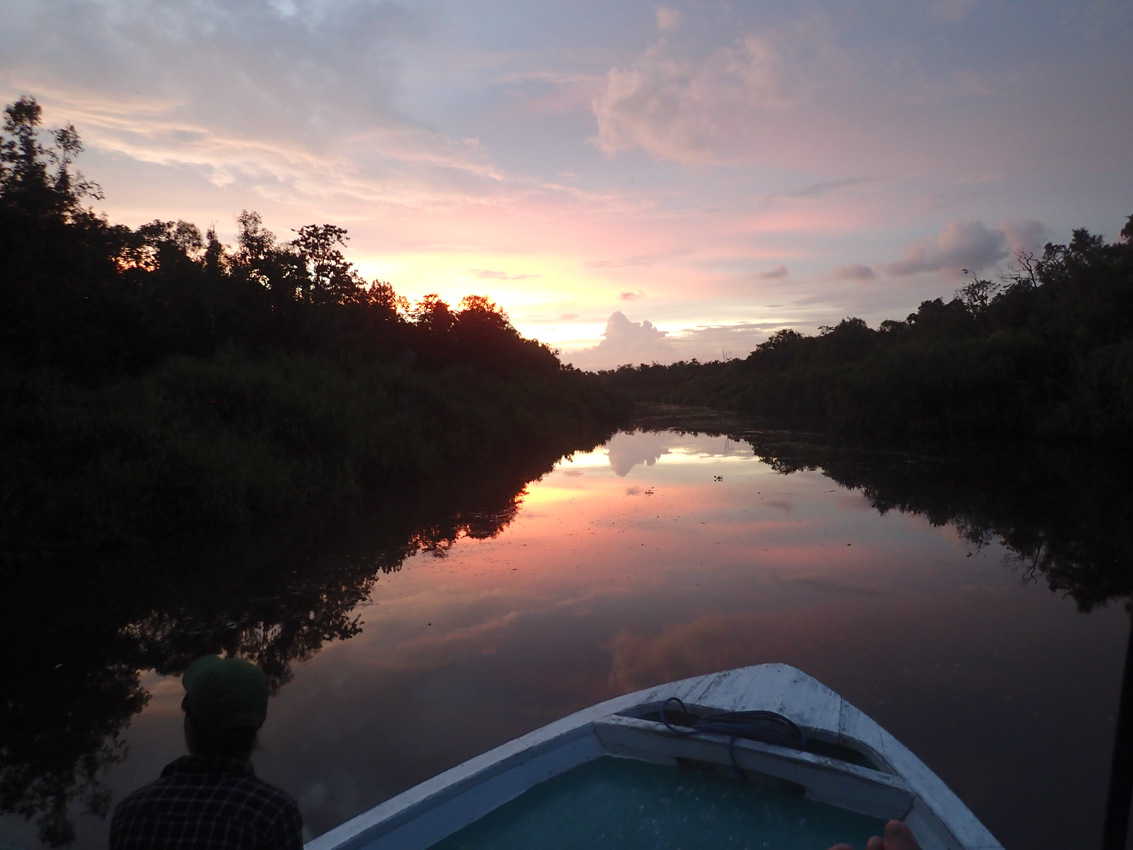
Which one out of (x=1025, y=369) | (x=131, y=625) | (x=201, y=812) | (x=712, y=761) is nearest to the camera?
(x=201, y=812)

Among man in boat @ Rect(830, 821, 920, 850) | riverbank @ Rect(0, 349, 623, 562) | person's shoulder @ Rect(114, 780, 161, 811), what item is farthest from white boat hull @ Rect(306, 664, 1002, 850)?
riverbank @ Rect(0, 349, 623, 562)

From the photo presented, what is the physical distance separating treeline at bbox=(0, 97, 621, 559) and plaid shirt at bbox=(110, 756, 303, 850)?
8.25m

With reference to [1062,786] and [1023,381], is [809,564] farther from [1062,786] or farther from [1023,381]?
[1023,381]

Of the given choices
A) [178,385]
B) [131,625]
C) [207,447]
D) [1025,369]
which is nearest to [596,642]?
[131,625]

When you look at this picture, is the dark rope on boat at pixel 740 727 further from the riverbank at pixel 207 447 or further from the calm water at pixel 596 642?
the riverbank at pixel 207 447

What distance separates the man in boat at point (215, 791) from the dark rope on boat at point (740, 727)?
7.38 ft

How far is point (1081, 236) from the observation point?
27422 mm

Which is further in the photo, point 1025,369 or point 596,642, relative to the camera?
point 1025,369

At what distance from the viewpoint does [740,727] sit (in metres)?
3.58

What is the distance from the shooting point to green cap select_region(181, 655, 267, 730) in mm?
1722

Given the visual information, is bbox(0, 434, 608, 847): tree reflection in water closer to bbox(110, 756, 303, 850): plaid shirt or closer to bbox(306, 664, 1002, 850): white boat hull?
bbox(306, 664, 1002, 850): white boat hull

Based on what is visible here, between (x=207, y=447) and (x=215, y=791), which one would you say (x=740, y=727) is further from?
(x=207, y=447)

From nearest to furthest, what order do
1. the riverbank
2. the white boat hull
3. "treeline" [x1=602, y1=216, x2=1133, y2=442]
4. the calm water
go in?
the white boat hull → the calm water → the riverbank → "treeline" [x1=602, y1=216, x2=1133, y2=442]

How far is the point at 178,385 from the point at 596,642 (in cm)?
968
